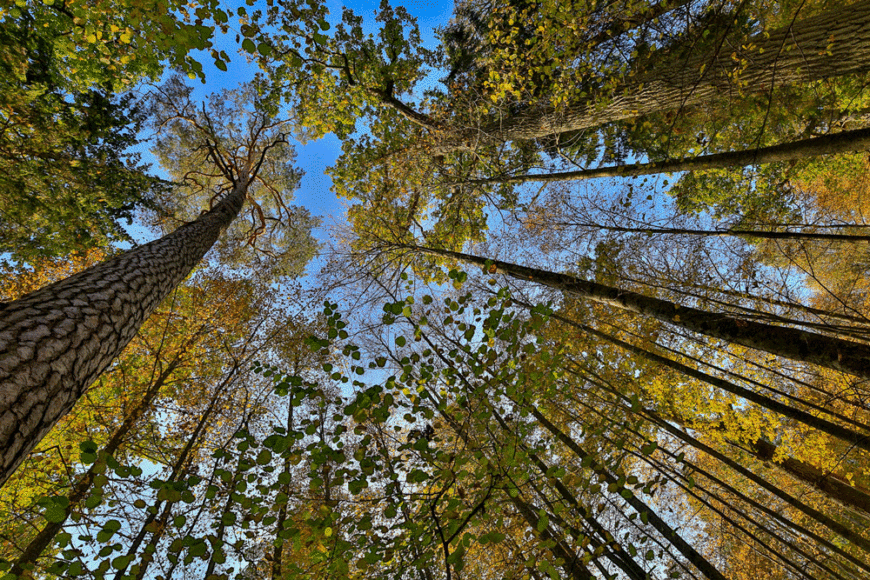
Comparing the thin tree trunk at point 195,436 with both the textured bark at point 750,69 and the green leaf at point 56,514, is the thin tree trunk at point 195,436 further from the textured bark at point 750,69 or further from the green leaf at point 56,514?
the textured bark at point 750,69

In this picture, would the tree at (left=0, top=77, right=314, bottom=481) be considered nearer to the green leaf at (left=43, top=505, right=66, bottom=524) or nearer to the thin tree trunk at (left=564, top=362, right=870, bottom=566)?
the green leaf at (left=43, top=505, right=66, bottom=524)

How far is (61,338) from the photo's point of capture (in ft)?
6.89

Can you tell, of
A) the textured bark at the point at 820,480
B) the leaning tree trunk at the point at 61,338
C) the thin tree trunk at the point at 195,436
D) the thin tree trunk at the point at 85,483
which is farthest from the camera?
the textured bark at the point at 820,480

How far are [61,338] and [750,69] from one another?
7.99 metres

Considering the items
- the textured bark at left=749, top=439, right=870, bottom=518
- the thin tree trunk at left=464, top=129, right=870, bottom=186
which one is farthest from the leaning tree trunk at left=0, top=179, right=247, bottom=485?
the textured bark at left=749, top=439, right=870, bottom=518

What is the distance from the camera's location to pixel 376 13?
24.3 ft

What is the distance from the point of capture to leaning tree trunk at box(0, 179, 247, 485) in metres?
1.70

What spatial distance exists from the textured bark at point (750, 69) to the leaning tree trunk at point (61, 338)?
18.2ft

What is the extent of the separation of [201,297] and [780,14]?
50.6 ft

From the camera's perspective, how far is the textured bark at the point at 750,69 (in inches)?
145

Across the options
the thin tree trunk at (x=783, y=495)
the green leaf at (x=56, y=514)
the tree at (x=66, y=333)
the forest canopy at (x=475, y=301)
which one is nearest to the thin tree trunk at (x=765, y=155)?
the forest canopy at (x=475, y=301)

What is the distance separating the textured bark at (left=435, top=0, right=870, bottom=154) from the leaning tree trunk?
555cm

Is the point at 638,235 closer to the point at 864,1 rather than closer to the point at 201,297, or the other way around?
the point at 864,1

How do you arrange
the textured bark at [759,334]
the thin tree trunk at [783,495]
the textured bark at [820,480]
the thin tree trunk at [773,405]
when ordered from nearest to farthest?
the textured bark at [759,334], the thin tree trunk at [773,405], the thin tree trunk at [783,495], the textured bark at [820,480]
